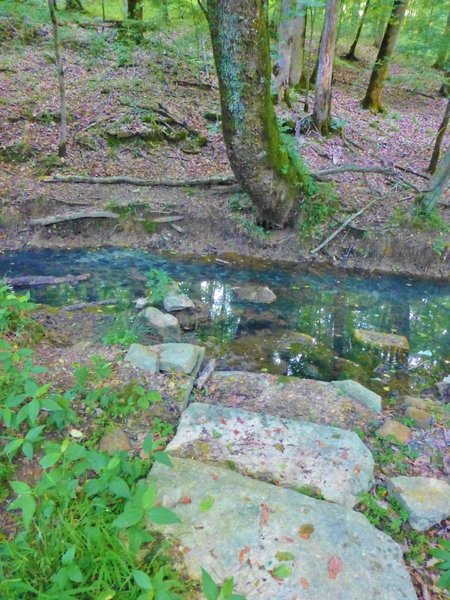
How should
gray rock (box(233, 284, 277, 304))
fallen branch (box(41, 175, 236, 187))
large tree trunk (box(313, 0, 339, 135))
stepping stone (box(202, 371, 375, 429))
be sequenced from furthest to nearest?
large tree trunk (box(313, 0, 339, 135)) < fallen branch (box(41, 175, 236, 187)) < gray rock (box(233, 284, 277, 304)) < stepping stone (box(202, 371, 375, 429))

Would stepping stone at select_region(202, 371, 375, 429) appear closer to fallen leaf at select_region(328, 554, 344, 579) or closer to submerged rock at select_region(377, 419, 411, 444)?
submerged rock at select_region(377, 419, 411, 444)

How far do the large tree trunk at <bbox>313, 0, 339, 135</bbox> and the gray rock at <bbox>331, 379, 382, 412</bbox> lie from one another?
7929 mm

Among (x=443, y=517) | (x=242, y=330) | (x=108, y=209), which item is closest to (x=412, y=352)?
(x=242, y=330)

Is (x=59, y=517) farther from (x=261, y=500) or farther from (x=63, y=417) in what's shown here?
(x=261, y=500)

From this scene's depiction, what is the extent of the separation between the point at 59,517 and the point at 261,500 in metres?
1.05

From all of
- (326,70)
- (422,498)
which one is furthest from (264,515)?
(326,70)

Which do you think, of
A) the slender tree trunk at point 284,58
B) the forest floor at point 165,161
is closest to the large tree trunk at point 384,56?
the forest floor at point 165,161

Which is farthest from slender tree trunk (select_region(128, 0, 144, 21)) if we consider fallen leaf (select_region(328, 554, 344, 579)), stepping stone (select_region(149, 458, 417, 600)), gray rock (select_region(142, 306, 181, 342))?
fallen leaf (select_region(328, 554, 344, 579))

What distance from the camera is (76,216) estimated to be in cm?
755

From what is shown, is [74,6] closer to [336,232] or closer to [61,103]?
[61,103]

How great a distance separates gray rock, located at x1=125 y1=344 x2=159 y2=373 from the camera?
3.58m

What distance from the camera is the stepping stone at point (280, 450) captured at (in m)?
2.63

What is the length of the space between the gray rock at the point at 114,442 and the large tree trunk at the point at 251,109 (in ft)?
16.2

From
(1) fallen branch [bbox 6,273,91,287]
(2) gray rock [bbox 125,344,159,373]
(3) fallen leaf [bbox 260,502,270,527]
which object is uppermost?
(3) fallen leaf [bbox 260,502,270,527]
